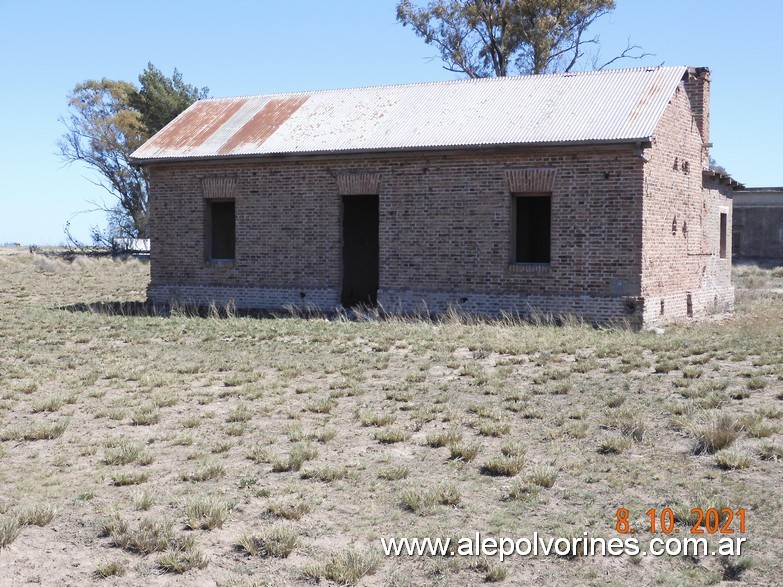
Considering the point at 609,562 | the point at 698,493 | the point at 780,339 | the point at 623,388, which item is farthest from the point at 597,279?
the point at 609,562

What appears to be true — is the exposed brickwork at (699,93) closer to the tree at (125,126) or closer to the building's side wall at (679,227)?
the building's side wall at (679,227)

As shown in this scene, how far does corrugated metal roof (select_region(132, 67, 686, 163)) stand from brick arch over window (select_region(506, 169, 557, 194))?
2.02 ft

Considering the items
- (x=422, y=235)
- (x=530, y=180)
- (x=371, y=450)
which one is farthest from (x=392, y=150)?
(x=371, y=450)

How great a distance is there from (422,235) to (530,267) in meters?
2.21

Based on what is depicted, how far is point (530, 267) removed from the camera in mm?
16719

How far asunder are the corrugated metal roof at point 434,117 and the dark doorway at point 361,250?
76.0 inches

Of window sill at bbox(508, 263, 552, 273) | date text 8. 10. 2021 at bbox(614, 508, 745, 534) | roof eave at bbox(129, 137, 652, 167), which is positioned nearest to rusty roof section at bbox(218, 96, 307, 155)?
roof eave at bbox(129, 137, 652, 167)

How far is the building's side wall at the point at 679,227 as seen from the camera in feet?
53.9

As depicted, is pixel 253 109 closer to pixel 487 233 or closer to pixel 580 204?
pixel 487 233

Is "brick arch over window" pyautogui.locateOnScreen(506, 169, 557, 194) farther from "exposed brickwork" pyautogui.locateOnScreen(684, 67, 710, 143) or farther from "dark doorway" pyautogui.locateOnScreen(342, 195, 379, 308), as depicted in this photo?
"exposed brickwork" pyautogui.locateOnScreen(684, 67, 710, 143)

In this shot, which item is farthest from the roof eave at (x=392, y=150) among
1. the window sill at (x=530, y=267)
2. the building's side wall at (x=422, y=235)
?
the window sill at (x=530, y=267)

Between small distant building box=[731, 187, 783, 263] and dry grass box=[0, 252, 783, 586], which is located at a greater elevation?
small distant building box=[731, 187, 783, 263]

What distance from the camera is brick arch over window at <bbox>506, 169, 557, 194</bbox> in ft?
54.2

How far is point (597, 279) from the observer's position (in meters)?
16.2
